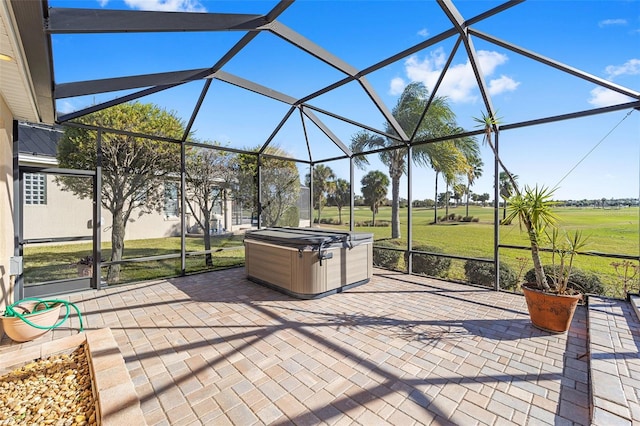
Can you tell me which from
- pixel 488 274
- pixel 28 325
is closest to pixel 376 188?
pixel 488 274

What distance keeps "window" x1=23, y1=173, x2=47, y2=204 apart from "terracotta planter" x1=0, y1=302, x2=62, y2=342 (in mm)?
2209

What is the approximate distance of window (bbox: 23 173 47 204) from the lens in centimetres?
466

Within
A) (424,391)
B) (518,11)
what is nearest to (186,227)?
(424,391)

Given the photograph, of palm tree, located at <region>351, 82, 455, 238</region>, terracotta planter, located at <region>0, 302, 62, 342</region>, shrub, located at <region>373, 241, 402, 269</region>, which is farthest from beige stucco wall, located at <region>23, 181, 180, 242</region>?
palm tree, located at <region>351, 82, 455, 238</region>

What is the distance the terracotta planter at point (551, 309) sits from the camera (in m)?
3.36

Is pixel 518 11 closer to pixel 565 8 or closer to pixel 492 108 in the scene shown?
pixel 565 8

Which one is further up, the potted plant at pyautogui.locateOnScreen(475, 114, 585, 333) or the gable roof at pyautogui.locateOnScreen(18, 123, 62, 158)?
the gable roof at pyautogui.locateOnScreen(18, 123, 62, 158)

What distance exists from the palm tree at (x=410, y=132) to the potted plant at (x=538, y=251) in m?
5.71

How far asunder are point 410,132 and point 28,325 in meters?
10.5

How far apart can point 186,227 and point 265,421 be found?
565cm

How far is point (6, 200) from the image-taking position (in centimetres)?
385

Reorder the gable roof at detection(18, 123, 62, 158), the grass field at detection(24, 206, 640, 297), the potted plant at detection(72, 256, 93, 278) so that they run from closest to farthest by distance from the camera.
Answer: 1. the grass field at detection(24, 206, 640, 297)
2. the gable roof at detection(18, 123, 62, 158)
3. the potted plant at detection(72, 256, 93, 278)

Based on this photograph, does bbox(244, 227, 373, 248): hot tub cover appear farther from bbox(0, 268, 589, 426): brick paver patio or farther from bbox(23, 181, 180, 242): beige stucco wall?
bbox(23, 181, 180, 242): beige stucco wall

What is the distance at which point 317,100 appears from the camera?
19.0 feet
